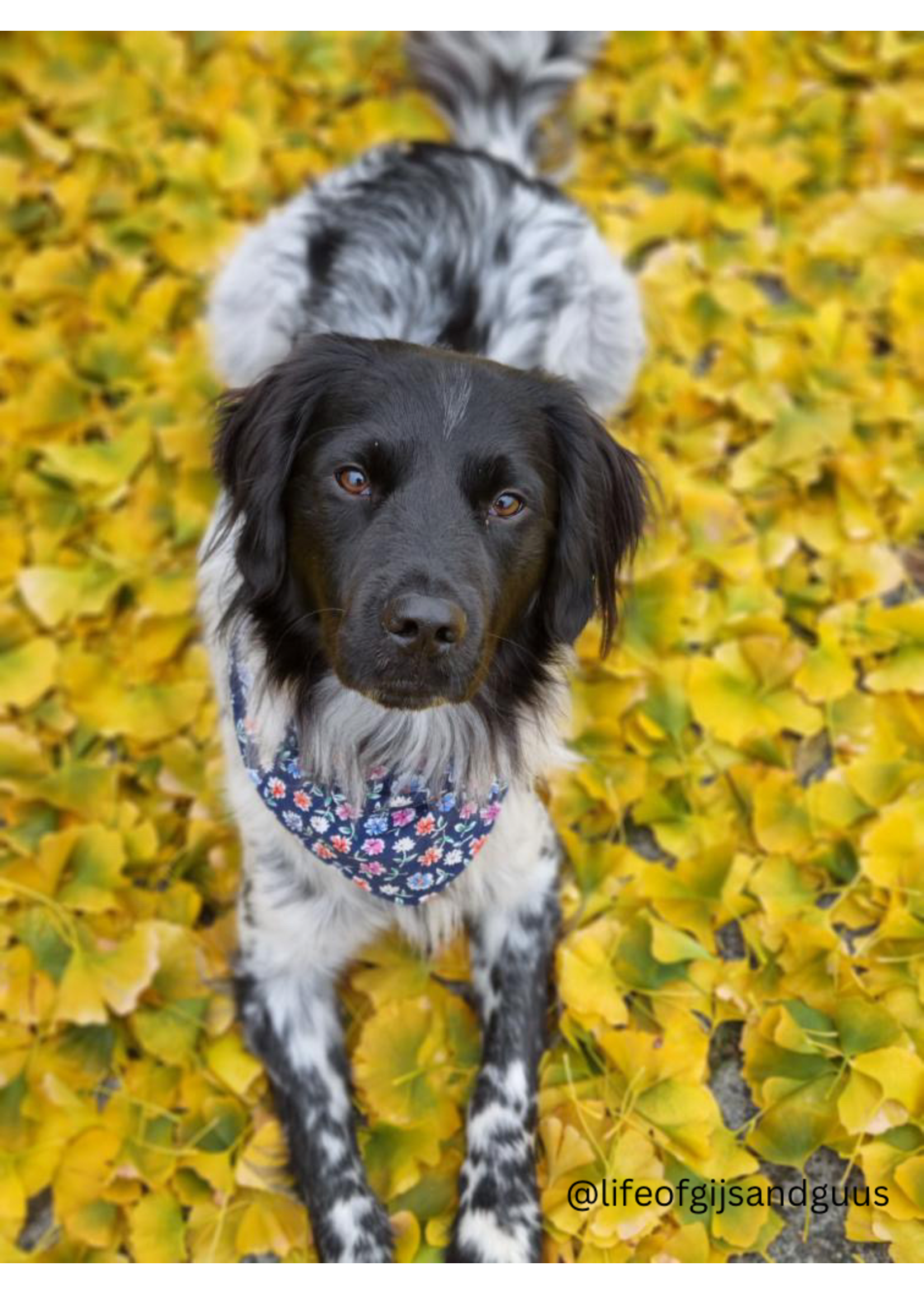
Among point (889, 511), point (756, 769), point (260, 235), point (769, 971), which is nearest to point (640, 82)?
point (260, 235)

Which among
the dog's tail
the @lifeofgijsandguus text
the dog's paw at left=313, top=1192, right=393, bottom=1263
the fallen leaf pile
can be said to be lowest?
the dog's paw at left=313, top=1192, right=393, bottom=1263

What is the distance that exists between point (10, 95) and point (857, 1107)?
15.2 feet

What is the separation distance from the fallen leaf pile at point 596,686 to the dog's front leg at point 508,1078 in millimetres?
63

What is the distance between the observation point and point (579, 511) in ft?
8.34

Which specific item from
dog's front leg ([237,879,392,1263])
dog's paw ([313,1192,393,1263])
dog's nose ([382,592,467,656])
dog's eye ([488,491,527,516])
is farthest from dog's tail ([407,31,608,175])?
dog's paw ([313,1192,393,1263])

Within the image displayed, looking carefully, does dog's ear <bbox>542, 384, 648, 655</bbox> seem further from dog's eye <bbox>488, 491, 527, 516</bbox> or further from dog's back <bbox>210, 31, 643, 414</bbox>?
→ dog's back <bbox>210, 31, 643, 414</bbox>

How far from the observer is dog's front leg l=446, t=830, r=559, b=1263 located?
2592mm

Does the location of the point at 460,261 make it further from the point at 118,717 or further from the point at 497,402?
the point at 118,717

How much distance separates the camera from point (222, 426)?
262 centimetres

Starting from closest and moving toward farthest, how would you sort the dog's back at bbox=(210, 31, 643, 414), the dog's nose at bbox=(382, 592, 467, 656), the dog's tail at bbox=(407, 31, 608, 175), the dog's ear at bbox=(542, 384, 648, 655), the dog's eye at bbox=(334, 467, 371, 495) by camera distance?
the dog's nose at bbox=(382, 592, 467, 656) → the dog's eye at bbox=(334, 467, 371, 495) → the dog's ear at bbox=(542, 384, 648, 655) → the dog's back at bbox=(210, 31, 643, 414) → the dog's tail at bbox=(407, 31, 608, 175)

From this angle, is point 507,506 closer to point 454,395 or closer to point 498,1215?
point 454,395

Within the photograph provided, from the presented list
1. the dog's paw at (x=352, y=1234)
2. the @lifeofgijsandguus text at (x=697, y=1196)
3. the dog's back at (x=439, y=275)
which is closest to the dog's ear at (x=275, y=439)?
the dog's back at (x=439, y=275)

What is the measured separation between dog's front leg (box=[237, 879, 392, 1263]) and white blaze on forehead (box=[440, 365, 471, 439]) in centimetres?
116

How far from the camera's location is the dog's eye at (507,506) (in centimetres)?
240
